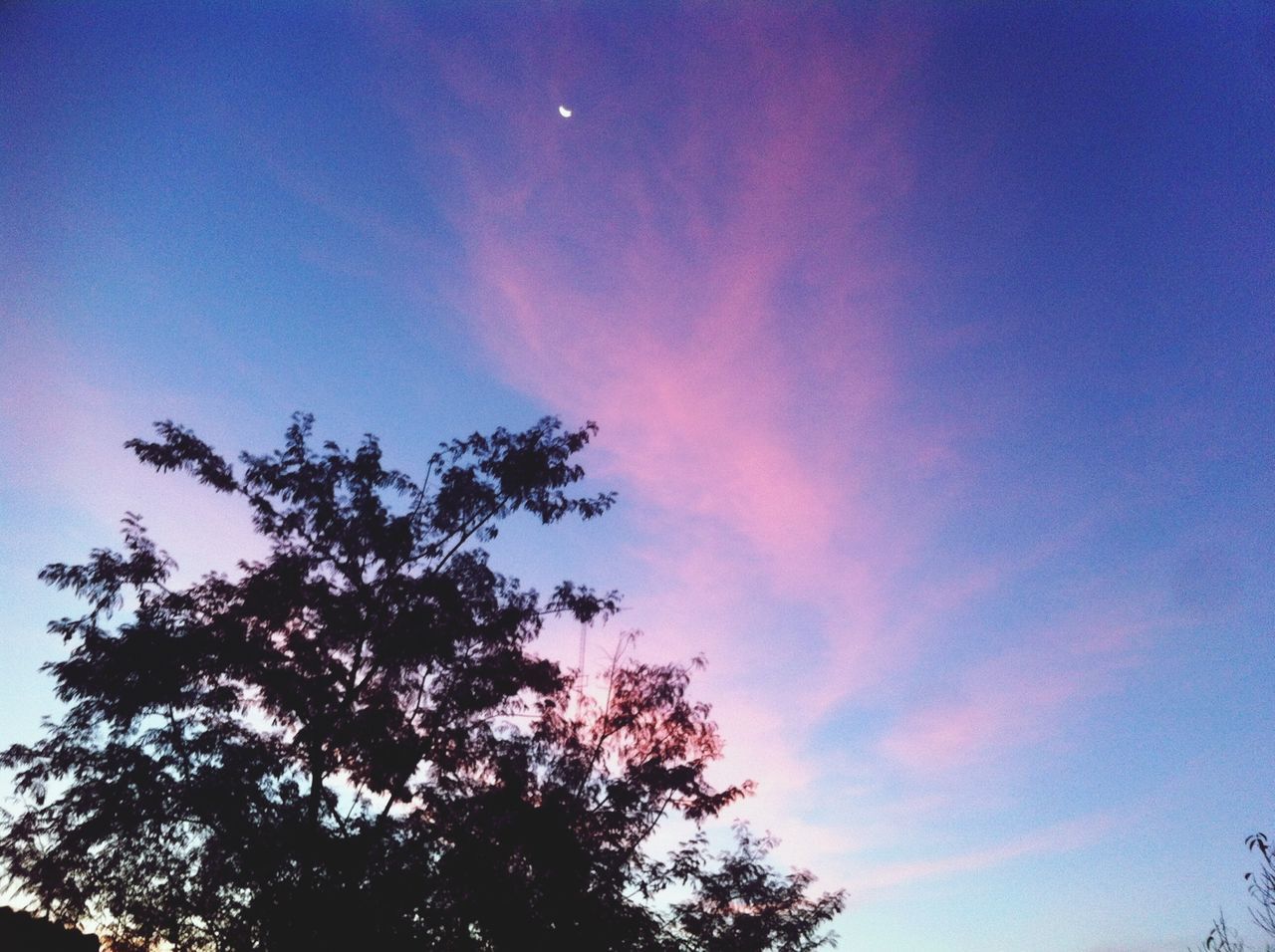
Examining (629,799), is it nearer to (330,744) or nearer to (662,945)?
(662,945)

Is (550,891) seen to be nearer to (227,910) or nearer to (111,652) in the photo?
(227,910)

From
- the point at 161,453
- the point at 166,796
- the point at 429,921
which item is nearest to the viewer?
the point at 166,796

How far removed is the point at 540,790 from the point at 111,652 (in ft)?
35.2

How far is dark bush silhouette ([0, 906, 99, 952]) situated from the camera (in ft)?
→ 36.6

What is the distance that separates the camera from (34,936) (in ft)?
37.7

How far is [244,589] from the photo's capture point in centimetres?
1792

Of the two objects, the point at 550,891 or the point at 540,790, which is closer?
the point at 550,891

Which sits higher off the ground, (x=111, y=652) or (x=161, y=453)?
(x=161, y=453)

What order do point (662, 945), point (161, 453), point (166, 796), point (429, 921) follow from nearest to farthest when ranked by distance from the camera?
point (166, 796)
point (429, 921)
point (161, 453)
point (662, 945)

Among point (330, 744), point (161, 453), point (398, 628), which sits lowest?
point (330, 744)

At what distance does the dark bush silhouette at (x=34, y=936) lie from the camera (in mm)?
11148

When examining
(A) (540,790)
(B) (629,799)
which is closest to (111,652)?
(A) (540,790)

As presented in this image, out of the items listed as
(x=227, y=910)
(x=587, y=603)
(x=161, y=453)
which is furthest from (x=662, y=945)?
(x=161, y=453)

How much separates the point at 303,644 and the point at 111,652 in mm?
3923
